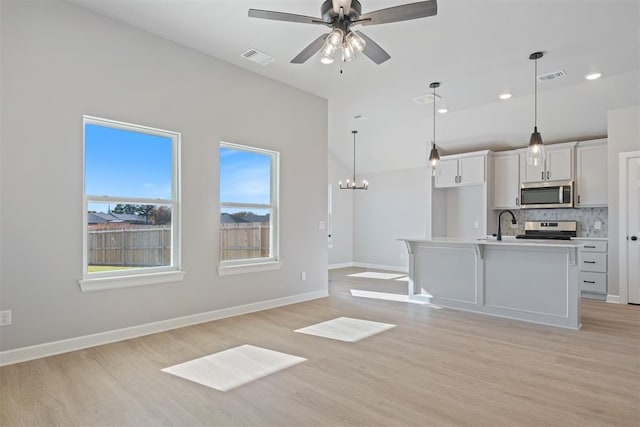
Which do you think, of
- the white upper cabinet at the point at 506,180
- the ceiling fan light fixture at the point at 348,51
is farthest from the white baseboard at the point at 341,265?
the ceiling fan light fixture at the point at 348,51

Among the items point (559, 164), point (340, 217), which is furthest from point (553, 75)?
point (340, 217)

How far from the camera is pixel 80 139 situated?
341 centimetres

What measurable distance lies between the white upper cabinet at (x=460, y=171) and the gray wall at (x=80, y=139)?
394 cm

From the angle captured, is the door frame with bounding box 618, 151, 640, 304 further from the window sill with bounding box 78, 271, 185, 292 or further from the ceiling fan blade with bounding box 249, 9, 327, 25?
the window sill with bounding box 78, 271, 185, 292

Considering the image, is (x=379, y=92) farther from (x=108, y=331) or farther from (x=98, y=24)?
(x=108, y=331)

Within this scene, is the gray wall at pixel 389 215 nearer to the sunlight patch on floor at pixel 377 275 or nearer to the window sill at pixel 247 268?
the sunlight patch on floor at pixel 377 275

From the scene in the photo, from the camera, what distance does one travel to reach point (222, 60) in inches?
178

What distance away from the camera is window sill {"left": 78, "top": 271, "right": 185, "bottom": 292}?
11.2 feet

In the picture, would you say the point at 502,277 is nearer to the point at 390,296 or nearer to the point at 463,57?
the point at 390,296

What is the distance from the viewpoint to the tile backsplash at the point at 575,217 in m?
6.14

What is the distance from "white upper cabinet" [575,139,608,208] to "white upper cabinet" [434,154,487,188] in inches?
59.5

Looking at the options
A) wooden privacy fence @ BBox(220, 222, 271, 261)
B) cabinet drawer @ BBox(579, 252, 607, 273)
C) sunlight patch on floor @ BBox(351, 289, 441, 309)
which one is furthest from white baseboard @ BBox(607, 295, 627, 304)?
wooden privacy fence @ BBox(220, 222, 271, 261)

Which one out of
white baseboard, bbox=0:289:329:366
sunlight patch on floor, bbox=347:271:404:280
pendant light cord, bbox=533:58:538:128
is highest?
pendant light cord, bbox=533:58:538:128

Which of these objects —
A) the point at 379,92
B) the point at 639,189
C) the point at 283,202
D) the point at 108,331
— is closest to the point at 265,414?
the point at 108,331
